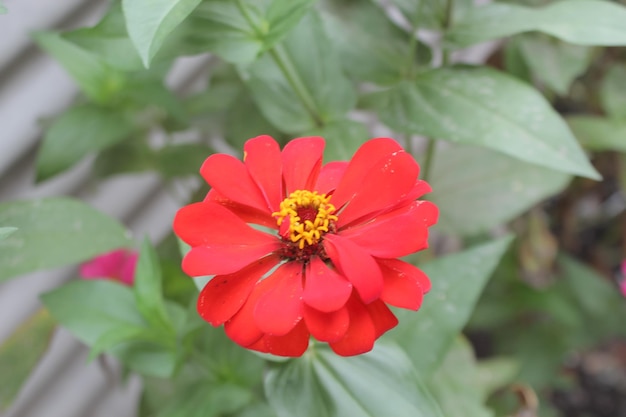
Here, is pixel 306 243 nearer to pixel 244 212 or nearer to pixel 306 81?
pixel 244 212

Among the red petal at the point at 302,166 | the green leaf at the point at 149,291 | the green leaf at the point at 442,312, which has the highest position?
the red petal at the point at 302,166

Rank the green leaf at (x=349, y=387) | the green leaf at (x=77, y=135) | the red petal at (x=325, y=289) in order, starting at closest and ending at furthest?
the red petal at (x=325, y=289) → the green leaf at (x=349, y=387) → the green leaf at (x=77, y=135)

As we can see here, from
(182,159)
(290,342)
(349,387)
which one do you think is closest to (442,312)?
(349,387)

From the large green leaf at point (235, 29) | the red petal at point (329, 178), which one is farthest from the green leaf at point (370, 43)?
the red petal at point (329, 178)

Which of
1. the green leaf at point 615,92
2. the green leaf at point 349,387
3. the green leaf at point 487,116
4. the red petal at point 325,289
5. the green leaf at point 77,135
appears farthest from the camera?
the green leaf at point 615,92

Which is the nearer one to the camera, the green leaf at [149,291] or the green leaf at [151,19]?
the green leaf at [151,19]

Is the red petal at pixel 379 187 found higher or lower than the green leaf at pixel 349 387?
higher

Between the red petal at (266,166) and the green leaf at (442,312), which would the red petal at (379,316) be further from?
the green leaf at (442,312)
